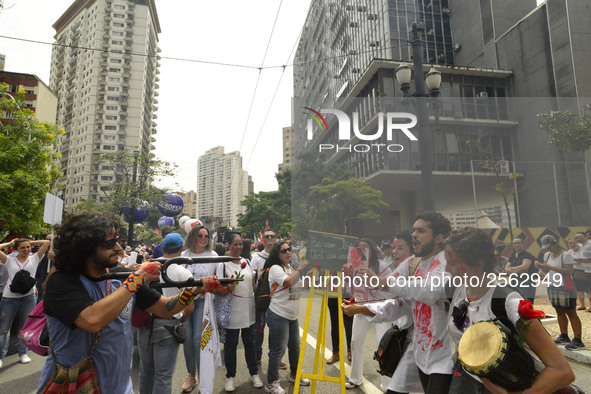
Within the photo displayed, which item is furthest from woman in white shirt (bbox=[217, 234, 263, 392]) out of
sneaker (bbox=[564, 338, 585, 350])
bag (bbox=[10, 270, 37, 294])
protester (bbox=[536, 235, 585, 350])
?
sneaker (bbox=[564, 338, 585, 350])

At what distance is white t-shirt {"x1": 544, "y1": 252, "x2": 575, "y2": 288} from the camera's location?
343 cm

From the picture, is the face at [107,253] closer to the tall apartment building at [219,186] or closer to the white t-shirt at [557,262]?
the white t-shirt at [557,262]

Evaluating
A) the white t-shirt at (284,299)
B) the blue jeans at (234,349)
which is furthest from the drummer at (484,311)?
the blue jeans at (234,349)

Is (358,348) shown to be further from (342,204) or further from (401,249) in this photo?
(342,204)

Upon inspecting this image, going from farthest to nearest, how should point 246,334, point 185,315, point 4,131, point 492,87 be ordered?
point 4,131
point 492,87
point 246,334
point 185,315

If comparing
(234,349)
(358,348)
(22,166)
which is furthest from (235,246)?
(22,166)

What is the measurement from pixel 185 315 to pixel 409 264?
2185 millimetres

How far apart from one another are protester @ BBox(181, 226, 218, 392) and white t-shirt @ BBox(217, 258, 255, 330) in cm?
19

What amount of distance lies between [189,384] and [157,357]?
1.32 m

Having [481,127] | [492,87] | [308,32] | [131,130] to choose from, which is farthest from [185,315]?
[131,130]

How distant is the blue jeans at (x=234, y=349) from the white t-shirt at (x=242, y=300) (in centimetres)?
9

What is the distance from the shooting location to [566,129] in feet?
13.1

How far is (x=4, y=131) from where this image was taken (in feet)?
41.7

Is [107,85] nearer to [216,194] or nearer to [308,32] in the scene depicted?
[216,194]
